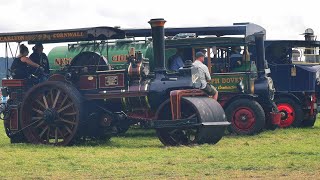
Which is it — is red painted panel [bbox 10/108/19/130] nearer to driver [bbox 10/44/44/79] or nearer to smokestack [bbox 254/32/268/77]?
driver [bbox 10/44/44/79]

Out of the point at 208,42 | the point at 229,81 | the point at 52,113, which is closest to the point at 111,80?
the point at 52,113

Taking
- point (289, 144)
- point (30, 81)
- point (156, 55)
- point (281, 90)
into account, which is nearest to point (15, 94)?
point (30, 81)

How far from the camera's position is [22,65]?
54.3ft

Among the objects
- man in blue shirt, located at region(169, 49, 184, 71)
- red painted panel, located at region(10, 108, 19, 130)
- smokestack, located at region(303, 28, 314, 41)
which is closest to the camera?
red painted panel, located at region(10, 108, 19, 130)

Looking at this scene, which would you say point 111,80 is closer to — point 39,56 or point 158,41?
point 158,41

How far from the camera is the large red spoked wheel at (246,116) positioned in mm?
18547

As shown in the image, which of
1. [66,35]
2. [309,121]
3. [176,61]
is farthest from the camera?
[309,121]

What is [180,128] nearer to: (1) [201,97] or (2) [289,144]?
(1) [201,97]

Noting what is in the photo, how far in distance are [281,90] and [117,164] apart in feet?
35.3

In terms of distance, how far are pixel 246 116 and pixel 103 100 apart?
4000mm

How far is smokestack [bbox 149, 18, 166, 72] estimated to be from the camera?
15.7m

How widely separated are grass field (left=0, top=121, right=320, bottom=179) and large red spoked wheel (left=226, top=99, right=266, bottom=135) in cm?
192

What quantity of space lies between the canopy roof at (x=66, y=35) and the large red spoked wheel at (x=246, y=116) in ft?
13.0

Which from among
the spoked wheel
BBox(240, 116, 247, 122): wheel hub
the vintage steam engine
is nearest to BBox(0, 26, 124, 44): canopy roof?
the vintage steam engine
